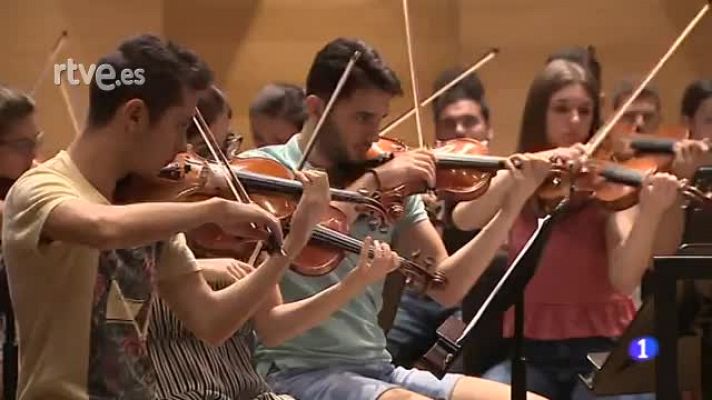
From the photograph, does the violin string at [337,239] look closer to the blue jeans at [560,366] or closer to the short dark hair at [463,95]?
the blue jeans at [560,366]

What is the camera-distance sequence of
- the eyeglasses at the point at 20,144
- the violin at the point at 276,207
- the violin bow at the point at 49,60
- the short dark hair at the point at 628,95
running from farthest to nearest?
the violin bow at the point at 49,60 < the short dark hair at the point at 628,95 < the eyeglasses at the point at 20,144 < the violin at the point at 276,207

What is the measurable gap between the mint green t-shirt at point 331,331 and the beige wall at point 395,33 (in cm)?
181

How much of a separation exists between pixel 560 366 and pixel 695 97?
111 cm

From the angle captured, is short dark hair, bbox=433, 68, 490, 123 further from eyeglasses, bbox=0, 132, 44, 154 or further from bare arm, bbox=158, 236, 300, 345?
bare arm, bbox=158, 236, 300, 345

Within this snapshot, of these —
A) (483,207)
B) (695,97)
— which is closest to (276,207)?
(483,207)

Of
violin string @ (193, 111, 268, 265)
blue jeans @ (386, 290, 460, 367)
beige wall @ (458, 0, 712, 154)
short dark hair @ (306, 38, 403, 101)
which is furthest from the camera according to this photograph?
beige wall @ (458, 0, 712, 154)

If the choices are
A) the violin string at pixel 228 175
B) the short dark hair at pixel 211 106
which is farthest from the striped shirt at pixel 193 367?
the short dark hair at pixel 211 106

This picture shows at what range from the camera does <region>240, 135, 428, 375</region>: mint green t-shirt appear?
85.4 inches

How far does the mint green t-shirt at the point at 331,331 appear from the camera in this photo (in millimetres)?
2168

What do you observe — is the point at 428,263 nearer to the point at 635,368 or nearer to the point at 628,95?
the point at 635,368

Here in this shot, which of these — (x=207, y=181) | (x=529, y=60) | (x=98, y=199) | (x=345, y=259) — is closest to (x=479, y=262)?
(x=345, y=259)

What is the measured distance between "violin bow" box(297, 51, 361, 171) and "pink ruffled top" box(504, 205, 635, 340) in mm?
638

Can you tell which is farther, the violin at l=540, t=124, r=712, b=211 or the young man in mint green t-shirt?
the violin at l=540, t=124, r=712, b=211

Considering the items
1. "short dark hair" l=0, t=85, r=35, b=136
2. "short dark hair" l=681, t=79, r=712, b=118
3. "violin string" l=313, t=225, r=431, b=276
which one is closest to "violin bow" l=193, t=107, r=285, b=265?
"violin string" l=313, t=225, r=431, b=276
